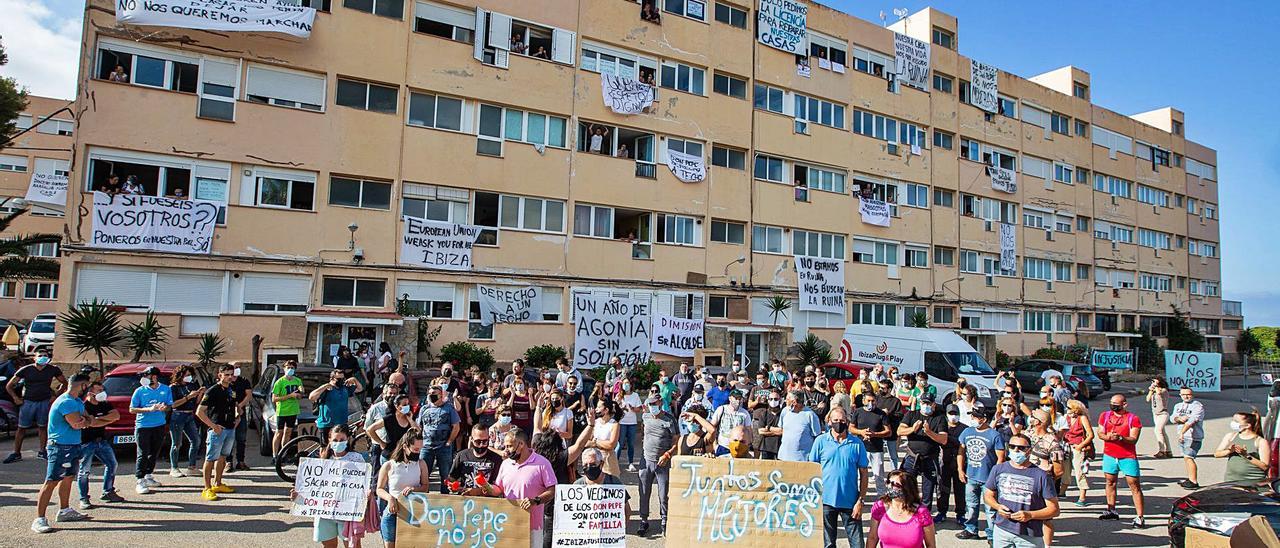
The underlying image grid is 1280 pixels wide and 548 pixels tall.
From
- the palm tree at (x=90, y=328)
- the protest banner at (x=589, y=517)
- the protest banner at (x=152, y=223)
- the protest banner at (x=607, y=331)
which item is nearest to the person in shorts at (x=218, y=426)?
the protest banner at (x=589, y=517)

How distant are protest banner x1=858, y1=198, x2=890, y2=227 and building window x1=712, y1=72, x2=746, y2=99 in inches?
299

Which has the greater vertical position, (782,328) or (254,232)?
(254,232)

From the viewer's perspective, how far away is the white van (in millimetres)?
21109

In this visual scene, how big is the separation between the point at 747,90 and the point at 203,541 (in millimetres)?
24427

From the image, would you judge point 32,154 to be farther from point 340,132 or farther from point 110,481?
point 110,481

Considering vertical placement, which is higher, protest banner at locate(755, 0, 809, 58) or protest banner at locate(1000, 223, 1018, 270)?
protest banner at locate(755, 0, 809, 58)

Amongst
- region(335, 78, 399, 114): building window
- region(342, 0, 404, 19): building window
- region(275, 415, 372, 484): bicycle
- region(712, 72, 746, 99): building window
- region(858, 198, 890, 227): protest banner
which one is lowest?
region(275, 415, 372, 484): bicycle

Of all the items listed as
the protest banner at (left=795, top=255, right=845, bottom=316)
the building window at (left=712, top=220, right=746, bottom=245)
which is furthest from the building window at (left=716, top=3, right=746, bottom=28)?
the protest banner at (left=795, top=255, right=845, bottom=316)

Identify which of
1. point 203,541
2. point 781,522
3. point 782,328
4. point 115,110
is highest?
point 115,110

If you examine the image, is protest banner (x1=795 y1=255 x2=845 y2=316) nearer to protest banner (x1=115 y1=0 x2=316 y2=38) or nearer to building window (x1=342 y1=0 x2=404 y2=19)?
building window (x1=342 y1=0 x2=404 y2=19)

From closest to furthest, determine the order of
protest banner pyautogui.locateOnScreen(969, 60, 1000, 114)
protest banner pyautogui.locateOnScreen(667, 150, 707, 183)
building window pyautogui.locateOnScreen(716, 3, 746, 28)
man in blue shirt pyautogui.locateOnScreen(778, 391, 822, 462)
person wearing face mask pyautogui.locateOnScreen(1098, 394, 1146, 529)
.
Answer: man in blue shirt pyautogui.locateOnScreen(778, 391, 822, 462), person wearing face mask pyautogui.locateOnScreen(1098, 394, 1146, 529), protest banner pyautogui.locateOnScreen(667, 150, 707, 183), building window pyautogui.locateOnScreen(716, 3, 746, 28), protest banner pyautogui.locateOnScreen(969, 60, 1000, 114)

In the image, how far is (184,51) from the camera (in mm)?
18812

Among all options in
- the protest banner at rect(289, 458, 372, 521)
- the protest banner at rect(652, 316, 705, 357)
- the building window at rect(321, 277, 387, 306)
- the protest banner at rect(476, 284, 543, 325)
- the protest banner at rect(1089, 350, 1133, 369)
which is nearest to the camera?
the protest banner at rect(289, 458, 372, 521)

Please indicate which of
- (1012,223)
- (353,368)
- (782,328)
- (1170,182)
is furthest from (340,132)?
(1170,182)
